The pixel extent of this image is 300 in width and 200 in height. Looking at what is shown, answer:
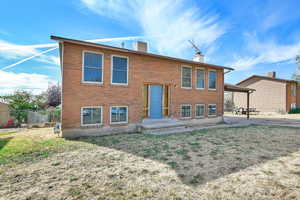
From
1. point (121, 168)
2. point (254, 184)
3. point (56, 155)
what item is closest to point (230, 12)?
point (254, 184)

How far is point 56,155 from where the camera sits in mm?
4629

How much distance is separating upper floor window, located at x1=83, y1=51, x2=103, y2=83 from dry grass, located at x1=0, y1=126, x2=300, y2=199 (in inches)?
158

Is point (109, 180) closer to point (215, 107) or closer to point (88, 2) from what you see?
point (88, 2)

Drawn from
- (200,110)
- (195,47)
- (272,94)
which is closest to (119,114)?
(200,110)

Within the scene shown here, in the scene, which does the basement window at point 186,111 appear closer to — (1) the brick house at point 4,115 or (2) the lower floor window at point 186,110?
(2) the lower floor window at point 186,110

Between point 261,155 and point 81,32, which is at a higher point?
point 81,32

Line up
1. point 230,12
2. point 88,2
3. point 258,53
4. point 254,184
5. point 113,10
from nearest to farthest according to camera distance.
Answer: point 254,184, point 88,2, point 113,10, point 230,12, point 258,53

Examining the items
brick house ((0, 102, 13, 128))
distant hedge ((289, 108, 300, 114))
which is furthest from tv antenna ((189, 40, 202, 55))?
distant hedge ((289, 108, 300, 114))

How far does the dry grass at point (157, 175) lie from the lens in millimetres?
2645

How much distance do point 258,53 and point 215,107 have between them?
14.2 m

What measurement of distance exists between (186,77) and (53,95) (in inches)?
761

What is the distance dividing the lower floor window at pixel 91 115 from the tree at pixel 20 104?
25.2ft

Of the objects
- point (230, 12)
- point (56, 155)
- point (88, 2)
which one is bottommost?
point (56, 155)

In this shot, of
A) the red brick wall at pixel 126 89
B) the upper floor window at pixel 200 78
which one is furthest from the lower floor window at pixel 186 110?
the upper floor window at pixel 200 78
